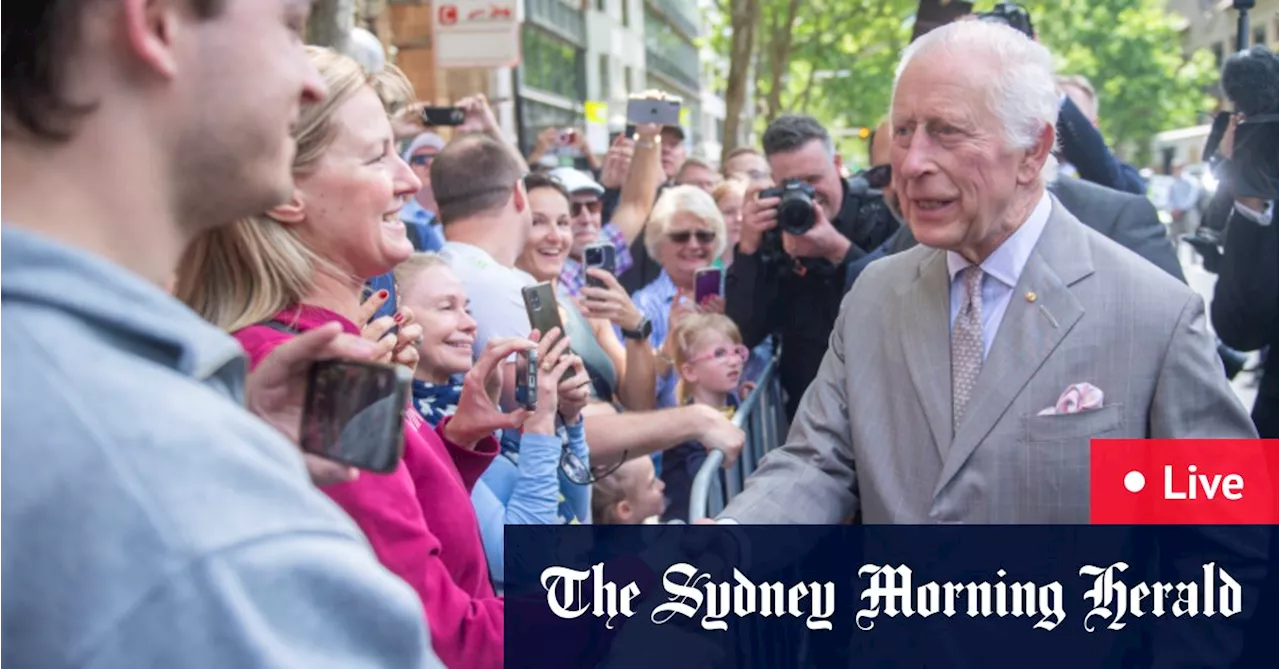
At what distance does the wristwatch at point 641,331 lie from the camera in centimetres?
477

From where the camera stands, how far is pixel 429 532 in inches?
81.6

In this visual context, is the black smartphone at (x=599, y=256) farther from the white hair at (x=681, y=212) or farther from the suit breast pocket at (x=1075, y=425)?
the suit breast pocket at (x=1075, y=425)

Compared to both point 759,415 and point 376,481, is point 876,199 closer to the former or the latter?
point 759,415

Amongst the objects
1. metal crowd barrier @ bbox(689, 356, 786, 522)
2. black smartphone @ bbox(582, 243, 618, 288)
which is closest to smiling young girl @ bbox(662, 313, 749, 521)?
metal crowd barrier @ bbox(689, 356, 786, 522)

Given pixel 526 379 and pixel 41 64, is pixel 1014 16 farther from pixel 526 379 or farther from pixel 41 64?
pixel 41 64

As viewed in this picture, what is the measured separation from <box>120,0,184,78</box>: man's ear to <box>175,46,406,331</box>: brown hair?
1.08 metres

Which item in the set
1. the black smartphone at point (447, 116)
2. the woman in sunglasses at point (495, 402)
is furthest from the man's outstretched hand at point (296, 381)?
the black smartphone at point (447, 116)

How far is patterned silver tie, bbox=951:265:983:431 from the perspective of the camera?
2869 mm

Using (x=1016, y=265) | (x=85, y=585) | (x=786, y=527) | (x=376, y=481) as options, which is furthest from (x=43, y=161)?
(x=1016, y=265)

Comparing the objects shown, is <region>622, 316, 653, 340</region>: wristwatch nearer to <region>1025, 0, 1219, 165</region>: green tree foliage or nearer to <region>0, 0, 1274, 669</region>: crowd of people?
<region>0, 0, 1274, 669</region>: crowd of people

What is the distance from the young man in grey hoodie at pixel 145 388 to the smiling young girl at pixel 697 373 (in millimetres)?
3895

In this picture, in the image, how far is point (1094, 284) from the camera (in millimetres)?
2842

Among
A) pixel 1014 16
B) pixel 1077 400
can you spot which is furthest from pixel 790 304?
pixel 1077 400

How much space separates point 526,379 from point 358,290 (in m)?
0.74
